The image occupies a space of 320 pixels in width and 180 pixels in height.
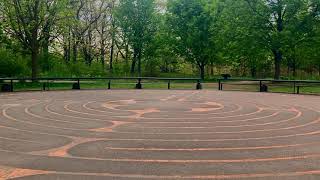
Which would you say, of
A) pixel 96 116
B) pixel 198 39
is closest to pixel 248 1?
pixel 198 39

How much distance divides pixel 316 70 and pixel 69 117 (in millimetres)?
47837

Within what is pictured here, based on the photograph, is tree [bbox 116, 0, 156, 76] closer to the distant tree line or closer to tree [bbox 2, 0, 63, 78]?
the distant tree line

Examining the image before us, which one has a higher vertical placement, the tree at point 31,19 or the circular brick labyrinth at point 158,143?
the tree at point 31,19

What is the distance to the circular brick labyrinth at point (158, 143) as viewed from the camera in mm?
7023

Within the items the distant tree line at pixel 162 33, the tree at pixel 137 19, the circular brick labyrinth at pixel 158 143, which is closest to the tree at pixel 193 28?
the distant tree line at pixel 162 33

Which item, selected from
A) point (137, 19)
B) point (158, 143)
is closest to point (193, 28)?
point (137, 19)

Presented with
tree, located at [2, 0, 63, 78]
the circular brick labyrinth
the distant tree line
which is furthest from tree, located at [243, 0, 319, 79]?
the circular brick labyrinth

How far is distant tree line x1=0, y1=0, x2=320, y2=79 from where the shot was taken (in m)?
31.3

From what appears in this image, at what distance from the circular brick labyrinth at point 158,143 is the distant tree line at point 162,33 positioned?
16.7 meters

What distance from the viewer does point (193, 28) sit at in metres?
40.1

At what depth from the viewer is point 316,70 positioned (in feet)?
180

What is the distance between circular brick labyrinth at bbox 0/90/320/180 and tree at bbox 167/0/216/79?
24.1 meters

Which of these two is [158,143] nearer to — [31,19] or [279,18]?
[31,19]

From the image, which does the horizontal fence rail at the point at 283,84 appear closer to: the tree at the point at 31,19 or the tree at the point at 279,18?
the tree at the point at 279,18
